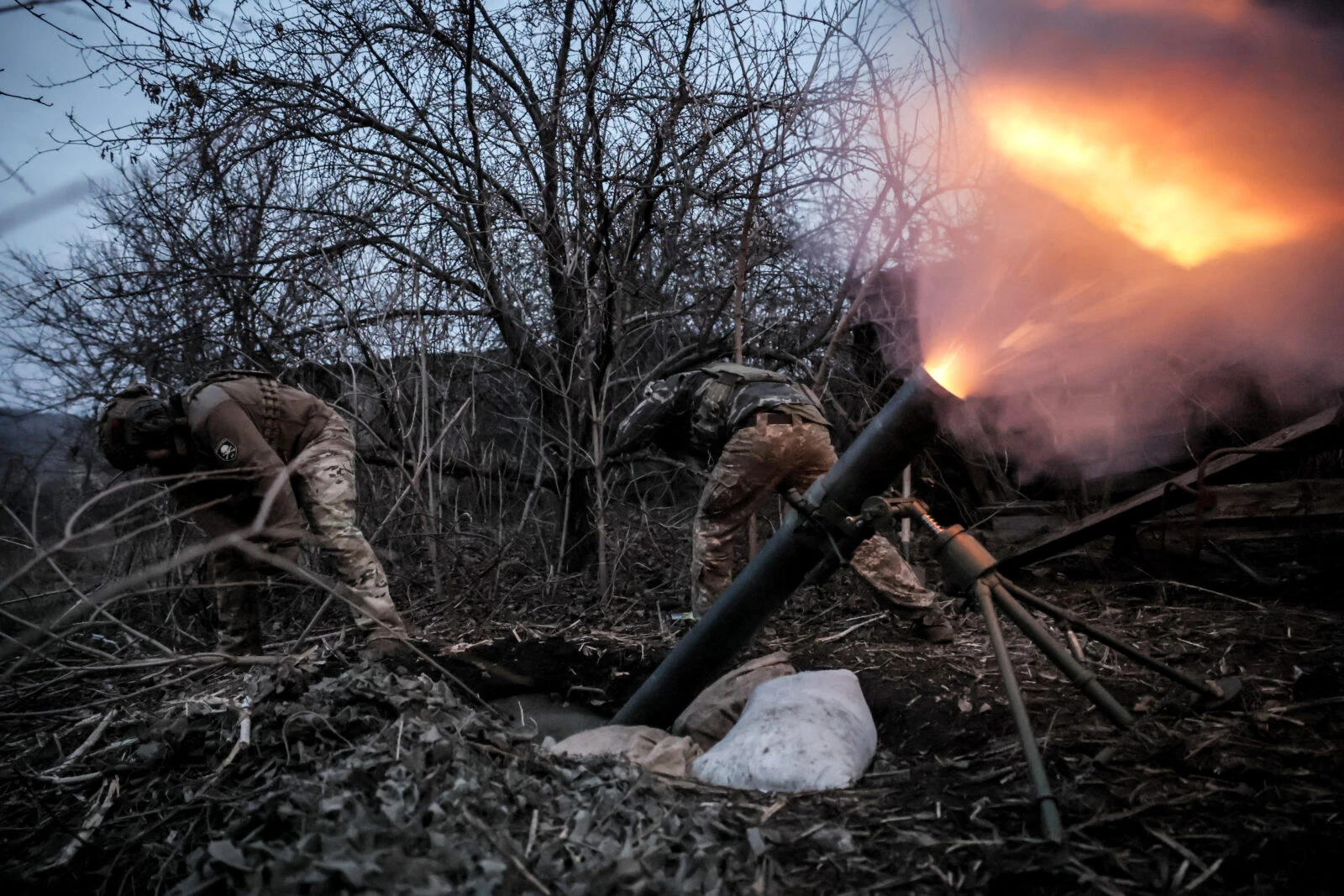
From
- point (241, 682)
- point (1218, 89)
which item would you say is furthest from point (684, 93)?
point (241, 682)

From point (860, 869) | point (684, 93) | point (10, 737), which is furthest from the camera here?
point (684, 93)

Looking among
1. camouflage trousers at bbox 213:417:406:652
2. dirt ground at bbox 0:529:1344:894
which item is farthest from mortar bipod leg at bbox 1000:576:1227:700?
camouflage trousers at bbox 213:417:406:652

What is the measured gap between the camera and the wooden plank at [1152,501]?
10.4ft

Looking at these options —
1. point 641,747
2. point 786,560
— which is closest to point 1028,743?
point 786,560

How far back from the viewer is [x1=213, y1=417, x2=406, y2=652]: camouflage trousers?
15.2 feet

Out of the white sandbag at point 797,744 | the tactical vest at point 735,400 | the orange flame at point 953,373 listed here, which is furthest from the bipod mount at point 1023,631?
the tactical vest at point 735,400

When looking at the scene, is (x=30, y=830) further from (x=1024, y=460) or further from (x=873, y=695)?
(x=1024, y=460)

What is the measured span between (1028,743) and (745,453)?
8.78ft

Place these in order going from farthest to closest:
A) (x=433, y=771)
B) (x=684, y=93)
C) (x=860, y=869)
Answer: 1. (x=684, y=93)
2. (x=433, y=771)
3. (x=860, y=869)

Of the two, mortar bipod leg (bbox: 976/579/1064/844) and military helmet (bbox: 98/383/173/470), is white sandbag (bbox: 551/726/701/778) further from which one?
military helmet (bbox: 98/383/173/470)

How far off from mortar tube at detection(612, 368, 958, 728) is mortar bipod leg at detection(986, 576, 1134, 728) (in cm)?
58

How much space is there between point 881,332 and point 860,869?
5137mm

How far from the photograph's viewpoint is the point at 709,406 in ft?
16.0

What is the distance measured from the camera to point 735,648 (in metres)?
3.33
